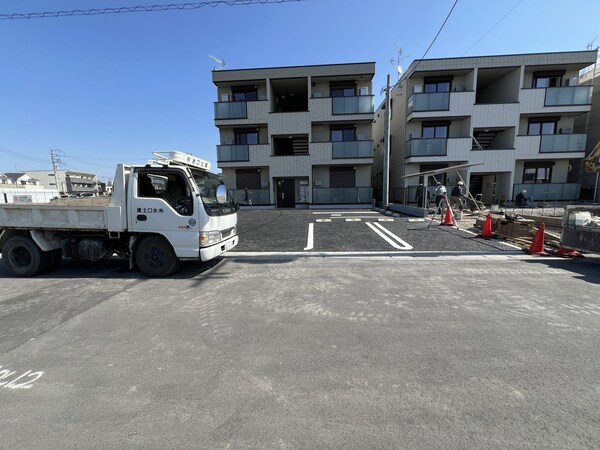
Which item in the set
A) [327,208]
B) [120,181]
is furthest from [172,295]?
[327,208]

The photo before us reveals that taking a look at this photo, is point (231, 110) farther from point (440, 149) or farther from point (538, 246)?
point (538, 246)

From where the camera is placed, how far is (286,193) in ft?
65.8

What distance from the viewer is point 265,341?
3012mm

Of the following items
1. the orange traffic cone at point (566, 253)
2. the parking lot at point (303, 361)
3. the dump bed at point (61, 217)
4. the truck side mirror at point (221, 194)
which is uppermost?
the truck side mirror at point (221, 194)

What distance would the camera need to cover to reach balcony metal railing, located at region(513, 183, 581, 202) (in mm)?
16744

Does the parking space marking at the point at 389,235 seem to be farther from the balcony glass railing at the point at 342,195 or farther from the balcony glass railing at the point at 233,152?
the balcony glass railing at the point at 233,152

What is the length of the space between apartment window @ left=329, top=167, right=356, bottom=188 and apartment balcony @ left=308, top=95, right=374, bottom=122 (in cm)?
355

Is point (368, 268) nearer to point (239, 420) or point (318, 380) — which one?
point (318, 380)

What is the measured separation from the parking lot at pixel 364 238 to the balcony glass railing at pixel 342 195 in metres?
7.03

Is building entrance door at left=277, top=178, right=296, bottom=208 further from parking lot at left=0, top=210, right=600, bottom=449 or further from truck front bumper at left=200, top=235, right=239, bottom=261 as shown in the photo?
parking lot at left=0, top=210, right=600, bottom=449

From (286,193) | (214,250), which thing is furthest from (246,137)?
(214,250)

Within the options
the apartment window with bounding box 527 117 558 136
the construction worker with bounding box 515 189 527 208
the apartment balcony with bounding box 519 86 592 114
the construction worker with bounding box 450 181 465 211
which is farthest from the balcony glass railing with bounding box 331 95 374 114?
the apartment window with bounding box 527 117 558 136

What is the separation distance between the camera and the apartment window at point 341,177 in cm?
1977

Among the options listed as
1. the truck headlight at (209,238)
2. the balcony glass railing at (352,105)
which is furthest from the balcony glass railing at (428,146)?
the truck headlight at (209,238)
